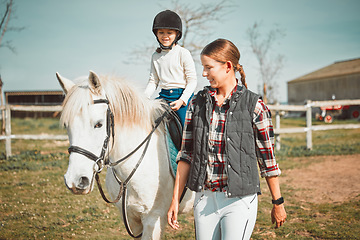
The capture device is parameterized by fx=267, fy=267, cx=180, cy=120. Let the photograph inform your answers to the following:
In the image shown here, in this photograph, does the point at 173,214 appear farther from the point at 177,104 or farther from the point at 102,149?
the point at 177,104

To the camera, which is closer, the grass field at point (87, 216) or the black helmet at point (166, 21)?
the black helmet at point (166, 21)

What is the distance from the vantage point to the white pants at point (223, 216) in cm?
174

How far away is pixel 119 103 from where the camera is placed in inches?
93.2

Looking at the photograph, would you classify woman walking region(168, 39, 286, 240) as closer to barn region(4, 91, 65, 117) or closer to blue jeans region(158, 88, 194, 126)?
blue jeans region(158, 88, 194, 126)

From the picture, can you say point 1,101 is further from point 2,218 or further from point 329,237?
point 329,237

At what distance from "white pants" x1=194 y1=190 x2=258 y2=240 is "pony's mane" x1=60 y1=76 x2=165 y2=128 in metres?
1.01

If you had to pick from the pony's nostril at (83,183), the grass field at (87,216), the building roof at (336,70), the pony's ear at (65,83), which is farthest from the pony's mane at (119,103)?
the building roof at (336,70)

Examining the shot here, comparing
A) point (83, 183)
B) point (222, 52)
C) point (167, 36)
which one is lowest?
point (83, 183)

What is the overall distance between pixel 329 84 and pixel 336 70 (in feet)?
8.12

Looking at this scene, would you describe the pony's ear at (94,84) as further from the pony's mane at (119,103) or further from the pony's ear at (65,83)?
the pony's ear at (65,83)

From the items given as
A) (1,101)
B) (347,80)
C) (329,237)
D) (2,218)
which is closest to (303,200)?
(329,237)

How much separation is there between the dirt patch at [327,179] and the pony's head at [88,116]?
5.13 m

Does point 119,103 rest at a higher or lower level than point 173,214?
higher

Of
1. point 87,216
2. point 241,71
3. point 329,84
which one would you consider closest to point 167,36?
point 241,71
